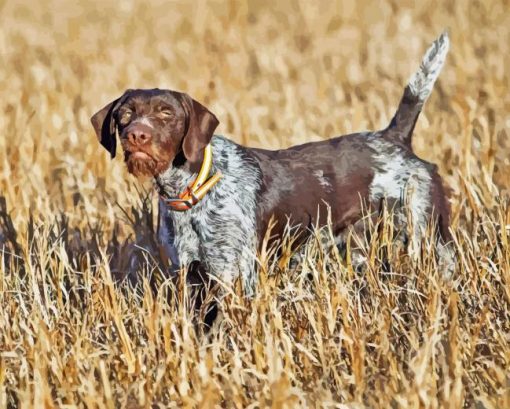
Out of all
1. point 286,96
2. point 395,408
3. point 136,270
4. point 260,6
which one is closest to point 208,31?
point 260,6

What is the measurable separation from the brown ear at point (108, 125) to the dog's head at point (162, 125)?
0.05 feet

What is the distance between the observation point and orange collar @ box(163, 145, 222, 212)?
18.5 ft

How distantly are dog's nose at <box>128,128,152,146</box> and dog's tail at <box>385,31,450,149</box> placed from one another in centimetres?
147

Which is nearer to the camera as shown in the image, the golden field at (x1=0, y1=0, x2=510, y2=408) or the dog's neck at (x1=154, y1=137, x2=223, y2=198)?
the golden field at (x1=0, y1=0, x2=510, y2=408)

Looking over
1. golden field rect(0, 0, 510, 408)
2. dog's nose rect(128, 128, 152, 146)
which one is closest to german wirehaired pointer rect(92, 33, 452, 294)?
dog's nose rect(128, 128, 152, 146)

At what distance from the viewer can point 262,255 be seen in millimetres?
5277

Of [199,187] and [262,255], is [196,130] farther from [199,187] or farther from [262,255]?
[262,255]

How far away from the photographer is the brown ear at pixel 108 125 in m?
5.58

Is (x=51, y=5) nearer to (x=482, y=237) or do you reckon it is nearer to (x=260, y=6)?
(x=260, y=6)

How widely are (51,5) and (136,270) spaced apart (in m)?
9.25

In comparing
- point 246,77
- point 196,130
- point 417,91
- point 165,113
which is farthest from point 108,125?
point 246,77

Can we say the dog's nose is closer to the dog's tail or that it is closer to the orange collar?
the orange collar

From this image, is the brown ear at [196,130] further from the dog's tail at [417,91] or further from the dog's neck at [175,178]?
the dog's tail at [417,91]

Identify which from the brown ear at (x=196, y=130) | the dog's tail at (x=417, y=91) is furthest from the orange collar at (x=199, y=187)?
the dog's tail at (x=417, y=91)
